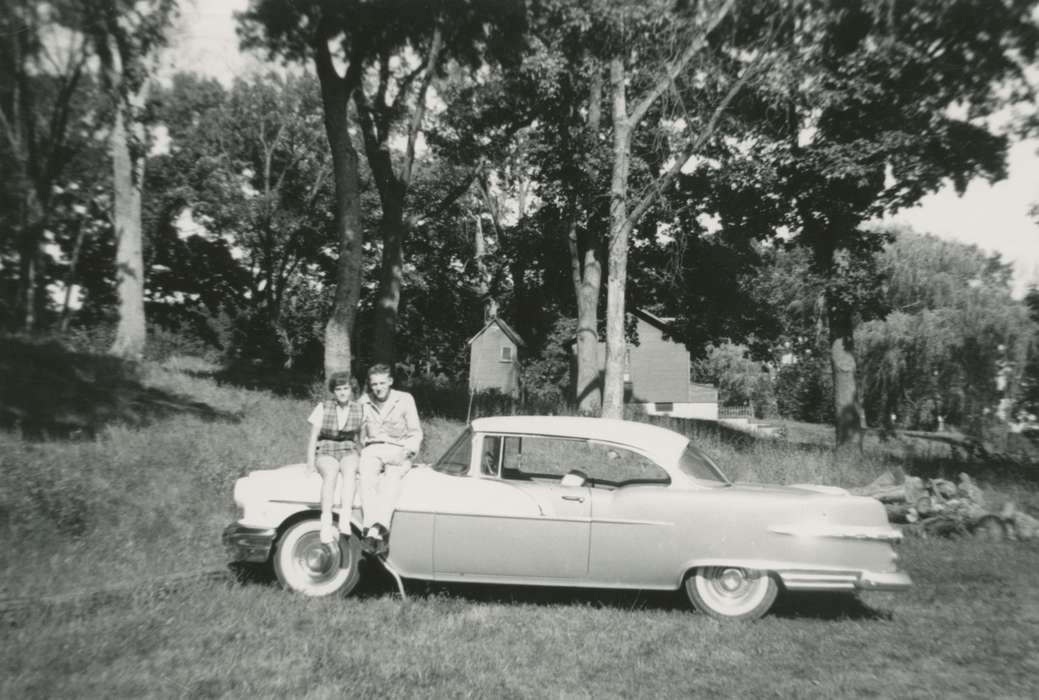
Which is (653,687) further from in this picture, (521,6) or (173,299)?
(173,299)

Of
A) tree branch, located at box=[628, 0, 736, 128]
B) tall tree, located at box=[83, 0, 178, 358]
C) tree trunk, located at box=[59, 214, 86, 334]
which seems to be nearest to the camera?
tree branch, located at box=[628, 0, 736, 128]

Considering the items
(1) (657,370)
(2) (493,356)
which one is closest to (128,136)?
(2) (493,356)

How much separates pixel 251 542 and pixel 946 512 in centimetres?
875

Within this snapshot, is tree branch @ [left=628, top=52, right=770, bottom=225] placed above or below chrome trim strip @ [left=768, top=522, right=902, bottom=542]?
above

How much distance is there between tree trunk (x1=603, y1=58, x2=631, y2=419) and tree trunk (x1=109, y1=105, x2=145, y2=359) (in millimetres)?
11162

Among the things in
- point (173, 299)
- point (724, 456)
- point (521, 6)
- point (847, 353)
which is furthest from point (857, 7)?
point (173, 299)

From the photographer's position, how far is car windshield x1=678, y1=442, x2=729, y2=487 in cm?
648

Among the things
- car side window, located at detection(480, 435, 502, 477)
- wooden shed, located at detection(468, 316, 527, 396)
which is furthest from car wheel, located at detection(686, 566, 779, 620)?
wooden shed, located at detection(468, 316, 527, 396)

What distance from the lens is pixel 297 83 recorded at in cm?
3559

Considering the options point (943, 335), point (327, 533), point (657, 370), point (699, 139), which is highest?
point (699, 139)

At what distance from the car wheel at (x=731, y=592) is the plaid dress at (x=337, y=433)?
296 centimetres

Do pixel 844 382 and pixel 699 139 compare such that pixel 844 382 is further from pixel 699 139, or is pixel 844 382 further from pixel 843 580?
pixel 843 580

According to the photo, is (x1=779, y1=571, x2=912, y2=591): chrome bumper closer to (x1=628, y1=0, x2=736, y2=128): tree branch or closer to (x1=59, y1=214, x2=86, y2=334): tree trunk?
(x1=628, y1=0, x2=736, y2=128): tree branch

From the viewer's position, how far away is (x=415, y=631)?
5.61 metres
